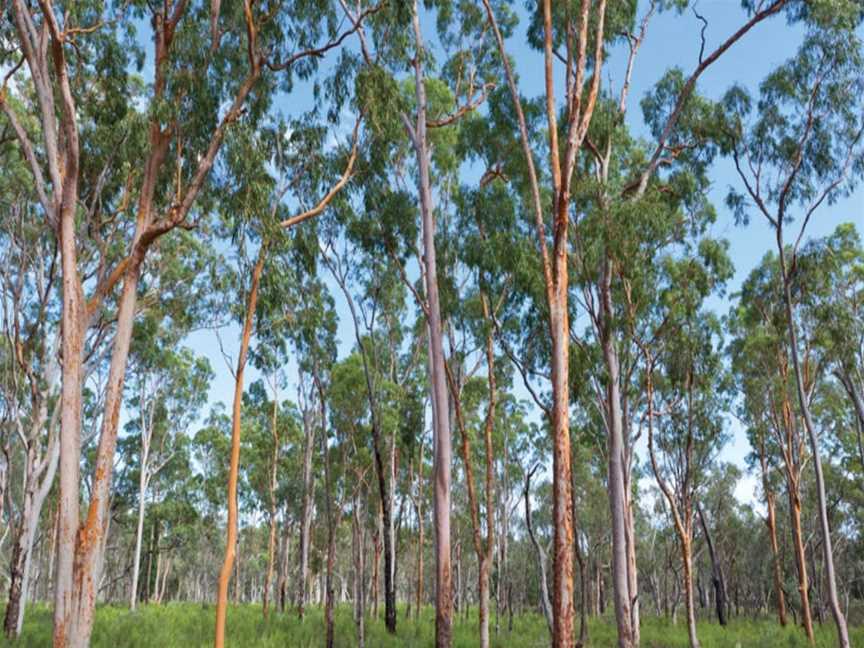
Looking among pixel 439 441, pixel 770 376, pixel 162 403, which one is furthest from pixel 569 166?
pixel 162 403

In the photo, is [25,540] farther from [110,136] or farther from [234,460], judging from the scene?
[110,136]

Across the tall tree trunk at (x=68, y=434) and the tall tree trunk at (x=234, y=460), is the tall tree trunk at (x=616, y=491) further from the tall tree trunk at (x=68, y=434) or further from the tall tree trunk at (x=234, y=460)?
the tall tree trunk at (x=68, y=434)

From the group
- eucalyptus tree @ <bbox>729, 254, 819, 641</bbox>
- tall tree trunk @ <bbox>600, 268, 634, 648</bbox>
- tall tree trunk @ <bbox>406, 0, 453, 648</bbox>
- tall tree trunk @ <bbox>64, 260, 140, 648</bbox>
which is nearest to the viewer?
tall tree trunk @ <bbox>64, 260, 140, 648</bbox>

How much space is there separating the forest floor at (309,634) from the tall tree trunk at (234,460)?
4141mm

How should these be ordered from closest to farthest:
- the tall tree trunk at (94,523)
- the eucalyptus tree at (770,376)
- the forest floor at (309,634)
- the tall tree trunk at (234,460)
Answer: the tall tree trunk at (94,523)
the tall tree trunk at (234,460)
the forest floor at (309,634)
the eucalyptus tree at (770,376)

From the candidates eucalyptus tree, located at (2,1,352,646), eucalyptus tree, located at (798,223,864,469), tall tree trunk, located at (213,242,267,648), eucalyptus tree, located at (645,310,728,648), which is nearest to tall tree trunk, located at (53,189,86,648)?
eucalyptus tree, located at (2,1,352,646)

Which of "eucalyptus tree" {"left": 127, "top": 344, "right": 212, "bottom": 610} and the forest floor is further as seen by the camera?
"eucalyptus tree" {"left": 127, "top": 344, "right": 212, "bottom": 610}

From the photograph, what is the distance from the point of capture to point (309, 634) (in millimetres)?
16312

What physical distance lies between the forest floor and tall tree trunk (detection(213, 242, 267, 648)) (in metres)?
4.14

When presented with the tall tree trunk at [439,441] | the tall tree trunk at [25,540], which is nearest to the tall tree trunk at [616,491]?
the tall tree trunk at [439,441]

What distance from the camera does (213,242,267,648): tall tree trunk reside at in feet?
31.4

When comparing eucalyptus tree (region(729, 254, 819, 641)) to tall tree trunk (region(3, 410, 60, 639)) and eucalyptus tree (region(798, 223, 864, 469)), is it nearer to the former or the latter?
eucalyptus tree (region(798, 223, 864, 469))

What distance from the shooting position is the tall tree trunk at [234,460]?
959 centimetres

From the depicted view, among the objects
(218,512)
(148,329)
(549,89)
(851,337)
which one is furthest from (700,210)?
(218,512)
